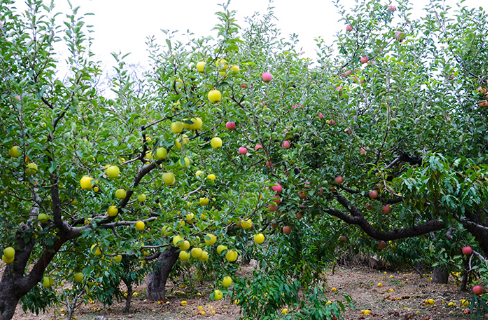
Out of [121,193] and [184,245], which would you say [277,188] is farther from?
[121,193]

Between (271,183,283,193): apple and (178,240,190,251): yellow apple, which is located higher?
(271,183,283,193): apple

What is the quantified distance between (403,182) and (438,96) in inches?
55.2

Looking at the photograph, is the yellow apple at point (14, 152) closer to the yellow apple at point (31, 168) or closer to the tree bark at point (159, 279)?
the yellow apple at point (31, 168)

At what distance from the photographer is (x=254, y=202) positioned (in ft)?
10.5

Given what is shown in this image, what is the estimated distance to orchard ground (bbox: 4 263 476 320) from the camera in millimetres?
6934

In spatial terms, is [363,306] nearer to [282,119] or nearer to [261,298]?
[261,298]

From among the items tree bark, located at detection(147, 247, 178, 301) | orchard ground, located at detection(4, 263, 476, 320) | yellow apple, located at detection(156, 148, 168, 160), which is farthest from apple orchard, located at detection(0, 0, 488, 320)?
tree bark, located at detection(147, 247, 178, 301)

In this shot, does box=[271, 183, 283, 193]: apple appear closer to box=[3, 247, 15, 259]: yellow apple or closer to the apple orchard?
the apple orchard

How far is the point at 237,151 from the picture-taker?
4656mm

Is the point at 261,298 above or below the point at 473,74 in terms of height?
below

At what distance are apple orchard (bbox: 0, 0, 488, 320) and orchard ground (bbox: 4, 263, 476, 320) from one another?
5.99 ft

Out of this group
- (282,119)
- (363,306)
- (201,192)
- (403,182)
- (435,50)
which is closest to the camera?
(403,182)

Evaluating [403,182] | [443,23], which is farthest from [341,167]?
[443,23]

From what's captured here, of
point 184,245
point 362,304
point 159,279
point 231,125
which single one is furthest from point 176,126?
point 159,279
